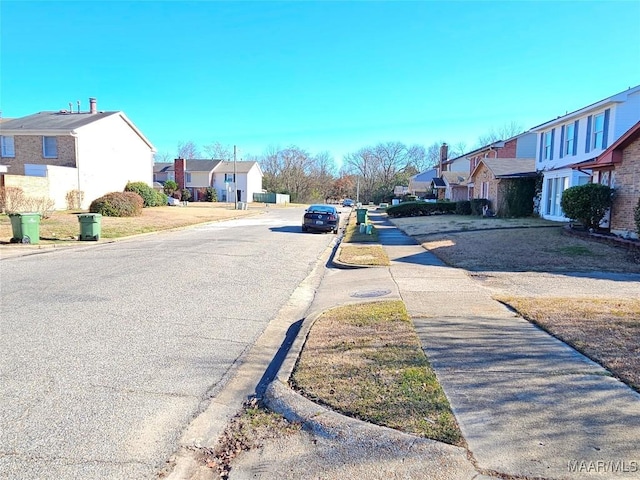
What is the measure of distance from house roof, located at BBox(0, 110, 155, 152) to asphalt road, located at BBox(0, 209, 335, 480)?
80.0ft

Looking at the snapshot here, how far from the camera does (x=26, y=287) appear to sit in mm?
8633

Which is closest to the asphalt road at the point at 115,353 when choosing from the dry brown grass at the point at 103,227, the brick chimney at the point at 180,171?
the dry brown grass at the point at 103,227

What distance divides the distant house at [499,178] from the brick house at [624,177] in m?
11.5

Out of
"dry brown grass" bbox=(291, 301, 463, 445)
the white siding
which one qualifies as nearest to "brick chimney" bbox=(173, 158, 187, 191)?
the white siding

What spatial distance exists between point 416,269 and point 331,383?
25.3 feet

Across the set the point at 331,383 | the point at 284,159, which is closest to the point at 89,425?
the point at 331,383

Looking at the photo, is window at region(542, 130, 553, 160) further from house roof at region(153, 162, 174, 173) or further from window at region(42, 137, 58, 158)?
house roof at region(153, 162, 174, 173)

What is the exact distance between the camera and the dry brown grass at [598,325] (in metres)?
4.64

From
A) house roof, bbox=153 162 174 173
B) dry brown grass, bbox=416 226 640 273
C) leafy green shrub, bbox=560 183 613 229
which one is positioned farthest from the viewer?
house roof, bbox=153 162 174 173

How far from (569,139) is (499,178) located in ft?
18.3

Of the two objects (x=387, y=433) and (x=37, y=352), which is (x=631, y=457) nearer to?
(x=387, y=433)

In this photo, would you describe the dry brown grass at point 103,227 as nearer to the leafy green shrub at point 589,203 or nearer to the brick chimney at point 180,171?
the leafy green shrub at point 589,203

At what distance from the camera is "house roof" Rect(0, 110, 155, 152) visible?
3191 cm

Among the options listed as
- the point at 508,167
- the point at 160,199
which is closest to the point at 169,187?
the point at 160,199
